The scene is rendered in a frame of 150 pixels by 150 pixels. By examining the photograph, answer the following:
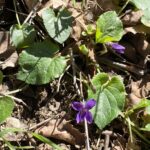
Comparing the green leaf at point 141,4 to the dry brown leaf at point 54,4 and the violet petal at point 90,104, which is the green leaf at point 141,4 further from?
the violet petal at point 90,104

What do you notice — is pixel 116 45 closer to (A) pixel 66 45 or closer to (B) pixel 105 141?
(A) pixel 66 45

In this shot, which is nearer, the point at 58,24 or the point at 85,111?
the point at 85,111

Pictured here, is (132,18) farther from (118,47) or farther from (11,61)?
(11,61)

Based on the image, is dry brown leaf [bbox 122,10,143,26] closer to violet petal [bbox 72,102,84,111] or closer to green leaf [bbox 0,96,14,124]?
violet petal [bbox 72,102,84,111]

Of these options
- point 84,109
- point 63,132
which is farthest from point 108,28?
point 63,132

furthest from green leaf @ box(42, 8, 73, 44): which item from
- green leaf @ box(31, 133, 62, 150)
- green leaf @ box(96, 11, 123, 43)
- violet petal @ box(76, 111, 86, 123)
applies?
green leaf @ box(31, 133, 62, 150)
